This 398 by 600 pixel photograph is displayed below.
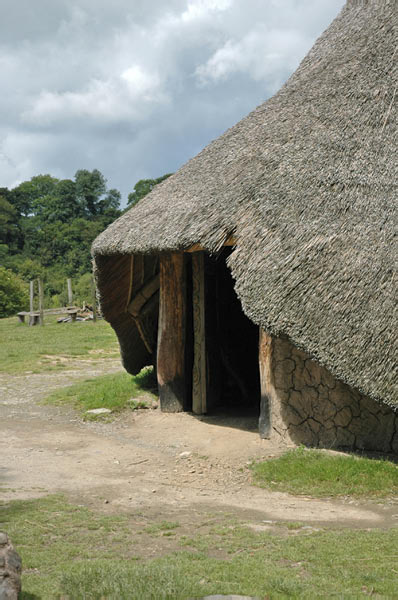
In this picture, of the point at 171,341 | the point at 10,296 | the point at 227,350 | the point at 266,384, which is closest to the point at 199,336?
the point at 171,341

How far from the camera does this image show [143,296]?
9.06 m

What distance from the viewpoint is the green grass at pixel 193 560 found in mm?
2934

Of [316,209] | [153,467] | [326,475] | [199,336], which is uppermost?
[316,209]

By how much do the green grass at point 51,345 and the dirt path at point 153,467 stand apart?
404 centimetres

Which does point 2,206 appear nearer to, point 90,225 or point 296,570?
point 90,225

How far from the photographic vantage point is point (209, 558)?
3504 mm

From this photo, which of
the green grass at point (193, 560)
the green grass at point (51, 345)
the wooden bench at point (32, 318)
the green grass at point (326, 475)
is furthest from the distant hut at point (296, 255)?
the wooden bench at point (32, 318)

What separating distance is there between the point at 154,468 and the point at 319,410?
1.73 m

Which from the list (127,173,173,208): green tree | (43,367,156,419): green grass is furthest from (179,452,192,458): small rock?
(127,173,173,208): green tree

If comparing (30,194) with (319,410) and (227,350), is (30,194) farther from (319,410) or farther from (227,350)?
(319,410)

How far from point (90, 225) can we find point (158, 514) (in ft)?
128

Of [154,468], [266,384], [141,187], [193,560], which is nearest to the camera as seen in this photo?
[193,560]

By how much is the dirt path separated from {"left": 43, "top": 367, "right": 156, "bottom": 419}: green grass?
0.32 m

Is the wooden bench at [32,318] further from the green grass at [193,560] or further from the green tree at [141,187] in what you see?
the green tree at [141,187]
